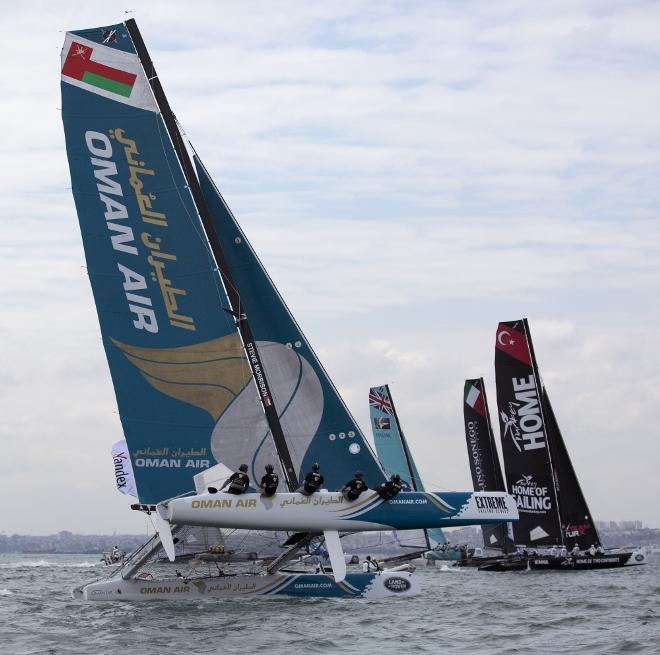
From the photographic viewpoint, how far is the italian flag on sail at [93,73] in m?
25.8

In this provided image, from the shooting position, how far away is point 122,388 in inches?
984

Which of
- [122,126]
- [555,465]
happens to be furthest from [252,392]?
[555,465]

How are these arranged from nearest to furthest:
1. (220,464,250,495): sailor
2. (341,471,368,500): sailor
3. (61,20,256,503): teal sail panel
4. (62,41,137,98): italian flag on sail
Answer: (220,464,250,495): sailor, (341,471,368,500): sailor, (61,20,256,503): teal sail panel, (62,41,137,98): italian flag on sail

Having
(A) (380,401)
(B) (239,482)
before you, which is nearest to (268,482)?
(B) (239,482)

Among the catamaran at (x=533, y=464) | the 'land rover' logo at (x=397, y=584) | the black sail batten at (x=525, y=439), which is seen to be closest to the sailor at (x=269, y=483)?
the 'land rover' logo at (x=397, y=584)

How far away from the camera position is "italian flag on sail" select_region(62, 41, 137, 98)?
25.8 meters

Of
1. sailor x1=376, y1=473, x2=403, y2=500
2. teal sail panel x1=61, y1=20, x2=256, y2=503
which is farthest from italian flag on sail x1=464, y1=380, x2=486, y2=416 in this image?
sailor x1=376, y1=473, x2=403, y2=500

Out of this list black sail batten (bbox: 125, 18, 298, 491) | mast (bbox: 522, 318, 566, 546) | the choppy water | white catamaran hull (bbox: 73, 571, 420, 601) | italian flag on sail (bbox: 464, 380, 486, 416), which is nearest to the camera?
the choppy water

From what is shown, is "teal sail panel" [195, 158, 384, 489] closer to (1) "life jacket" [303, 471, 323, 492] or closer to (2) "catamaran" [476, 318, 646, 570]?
(1) "life jacket" [303, 471, 323, 492]

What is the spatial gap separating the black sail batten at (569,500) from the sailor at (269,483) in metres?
22.2

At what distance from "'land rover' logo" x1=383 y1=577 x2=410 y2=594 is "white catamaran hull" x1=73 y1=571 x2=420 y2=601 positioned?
0.07 metres

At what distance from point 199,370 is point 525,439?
21.1 meters

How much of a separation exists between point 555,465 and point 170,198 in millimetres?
22572

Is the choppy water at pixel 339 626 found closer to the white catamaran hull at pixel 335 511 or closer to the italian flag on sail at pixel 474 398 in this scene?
the white catamaran hull at pixel 335 511
